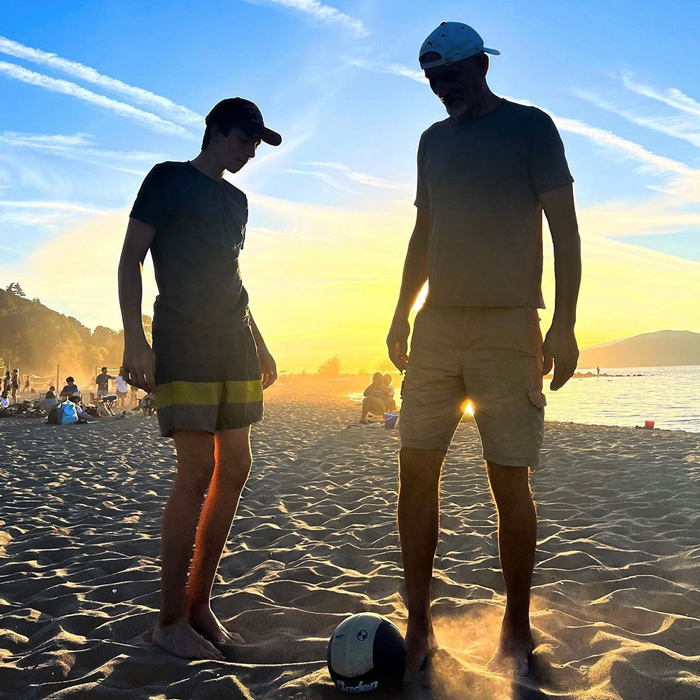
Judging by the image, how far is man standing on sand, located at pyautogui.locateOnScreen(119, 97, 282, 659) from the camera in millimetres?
2529

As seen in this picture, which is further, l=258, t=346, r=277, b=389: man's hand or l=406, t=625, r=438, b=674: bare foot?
l=258, t=346, r=277, b=389: man's hand

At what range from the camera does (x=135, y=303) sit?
2572 mm

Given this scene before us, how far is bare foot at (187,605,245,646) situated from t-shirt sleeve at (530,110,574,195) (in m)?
2.25

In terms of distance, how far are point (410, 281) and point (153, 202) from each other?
1.15 m

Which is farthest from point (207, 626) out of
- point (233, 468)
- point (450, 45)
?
point (450, 45)

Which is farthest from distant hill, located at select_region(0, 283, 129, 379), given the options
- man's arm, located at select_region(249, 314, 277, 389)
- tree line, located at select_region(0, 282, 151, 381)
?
man's arm, located at select_region(249, 314, 277, 389)

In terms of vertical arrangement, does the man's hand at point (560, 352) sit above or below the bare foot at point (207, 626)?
above

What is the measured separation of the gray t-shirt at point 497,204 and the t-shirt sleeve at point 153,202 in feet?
3.71

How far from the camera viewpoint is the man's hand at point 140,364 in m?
2.51

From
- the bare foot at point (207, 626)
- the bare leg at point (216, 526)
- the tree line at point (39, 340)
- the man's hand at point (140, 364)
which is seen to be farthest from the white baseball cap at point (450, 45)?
the tree line at point (39, 340)

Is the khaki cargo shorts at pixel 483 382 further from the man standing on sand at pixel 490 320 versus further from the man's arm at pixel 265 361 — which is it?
the man's arm at pixel 265 361

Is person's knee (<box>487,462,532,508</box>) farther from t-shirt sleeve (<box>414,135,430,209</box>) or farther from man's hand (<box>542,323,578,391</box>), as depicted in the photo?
t-shirt sleeve (<box>414,135,430,209</box>)

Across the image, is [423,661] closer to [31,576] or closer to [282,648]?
[282,648]

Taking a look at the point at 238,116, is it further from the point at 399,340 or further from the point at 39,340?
the point at 39,340
